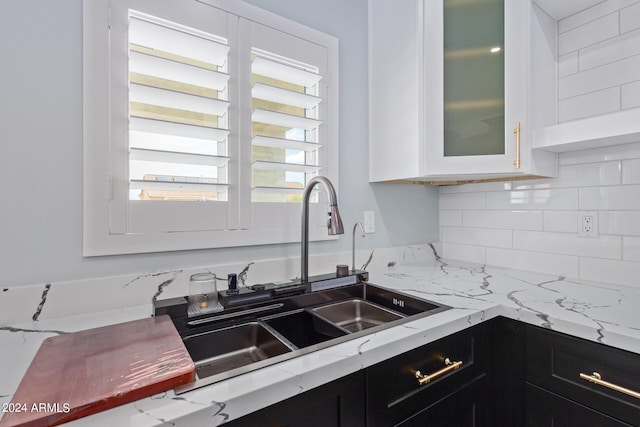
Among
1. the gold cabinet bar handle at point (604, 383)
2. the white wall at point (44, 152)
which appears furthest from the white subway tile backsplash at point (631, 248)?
the white wall at point (44, 152)

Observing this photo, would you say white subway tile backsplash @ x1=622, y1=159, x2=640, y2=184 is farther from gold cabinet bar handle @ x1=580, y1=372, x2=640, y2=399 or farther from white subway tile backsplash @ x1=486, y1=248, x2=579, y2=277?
gold cabinet bar handle @ x1=580, y1=372, x2=640, y2=399

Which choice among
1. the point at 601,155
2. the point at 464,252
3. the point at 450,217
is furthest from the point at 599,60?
the point at 464,252

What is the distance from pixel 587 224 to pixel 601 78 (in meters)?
0.63

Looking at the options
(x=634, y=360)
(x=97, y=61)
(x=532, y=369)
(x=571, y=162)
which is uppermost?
(x=97, y=61)

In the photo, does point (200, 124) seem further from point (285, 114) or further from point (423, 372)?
point (423, 372)

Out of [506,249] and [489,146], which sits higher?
[489,146]

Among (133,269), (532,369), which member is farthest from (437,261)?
(133,269)

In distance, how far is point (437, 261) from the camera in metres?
1.89

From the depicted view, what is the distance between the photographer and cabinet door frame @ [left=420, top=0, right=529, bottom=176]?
131cm

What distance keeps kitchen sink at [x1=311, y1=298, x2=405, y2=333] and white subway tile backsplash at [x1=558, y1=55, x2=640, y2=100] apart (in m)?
1.32

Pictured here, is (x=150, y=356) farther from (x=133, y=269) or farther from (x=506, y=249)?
(x=506, y=249)

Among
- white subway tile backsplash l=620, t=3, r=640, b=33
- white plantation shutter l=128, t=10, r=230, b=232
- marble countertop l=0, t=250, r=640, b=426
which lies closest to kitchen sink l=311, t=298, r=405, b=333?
marble countertop l=0, t=250, r=640, b=426

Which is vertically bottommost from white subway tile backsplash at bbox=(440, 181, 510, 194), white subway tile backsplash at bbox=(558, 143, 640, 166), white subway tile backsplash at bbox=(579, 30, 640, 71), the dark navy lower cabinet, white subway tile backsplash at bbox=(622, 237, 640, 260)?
the dark navy lower cabinet

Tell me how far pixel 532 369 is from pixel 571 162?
97 centimetres
